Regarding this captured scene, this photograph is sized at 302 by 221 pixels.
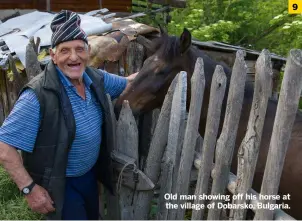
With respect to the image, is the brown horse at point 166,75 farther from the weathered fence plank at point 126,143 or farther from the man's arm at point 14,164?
the man's arm at point 14,164

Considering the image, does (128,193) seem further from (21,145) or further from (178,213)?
(21,145)

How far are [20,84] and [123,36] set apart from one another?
1657mm

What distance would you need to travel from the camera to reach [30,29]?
27.3 feet

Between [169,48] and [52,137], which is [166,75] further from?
[52,137]

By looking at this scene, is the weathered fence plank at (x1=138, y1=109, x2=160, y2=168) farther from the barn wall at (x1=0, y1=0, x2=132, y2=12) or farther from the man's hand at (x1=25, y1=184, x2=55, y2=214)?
the barn wall at (x1=0, y1=0, x2=132, y2=12)

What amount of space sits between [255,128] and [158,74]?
1.55 metres

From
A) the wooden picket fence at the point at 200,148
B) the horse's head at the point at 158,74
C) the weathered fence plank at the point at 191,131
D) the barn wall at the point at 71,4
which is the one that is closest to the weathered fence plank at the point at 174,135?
the wooden picket fence at the point at 200,148

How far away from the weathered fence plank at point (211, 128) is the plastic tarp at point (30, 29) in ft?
15.8

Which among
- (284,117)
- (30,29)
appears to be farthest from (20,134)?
(30,29)

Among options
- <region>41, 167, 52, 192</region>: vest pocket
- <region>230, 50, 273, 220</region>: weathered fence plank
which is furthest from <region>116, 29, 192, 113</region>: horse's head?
<region>230, 50, 273, 220</region>: weathered fence plank

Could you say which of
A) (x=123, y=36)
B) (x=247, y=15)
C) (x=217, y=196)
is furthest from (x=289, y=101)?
(x=247, y=15)

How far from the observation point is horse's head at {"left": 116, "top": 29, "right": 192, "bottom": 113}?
3629 millimetres

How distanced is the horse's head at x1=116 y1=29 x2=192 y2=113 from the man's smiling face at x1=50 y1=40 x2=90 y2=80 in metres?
0.80

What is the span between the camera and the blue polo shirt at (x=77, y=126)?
2656 millimetres
